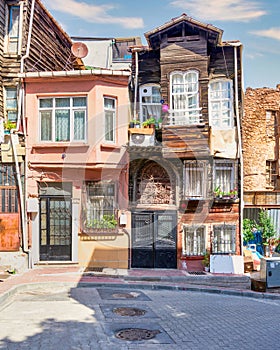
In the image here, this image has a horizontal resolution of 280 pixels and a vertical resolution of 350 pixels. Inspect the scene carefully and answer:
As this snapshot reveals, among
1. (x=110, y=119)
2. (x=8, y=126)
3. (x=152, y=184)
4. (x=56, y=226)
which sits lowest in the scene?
(x=56, y=226)

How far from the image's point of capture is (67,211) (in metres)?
17.4

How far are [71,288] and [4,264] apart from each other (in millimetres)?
3755

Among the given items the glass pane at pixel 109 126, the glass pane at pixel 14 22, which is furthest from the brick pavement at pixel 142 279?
the glass pane at pixel 14 22

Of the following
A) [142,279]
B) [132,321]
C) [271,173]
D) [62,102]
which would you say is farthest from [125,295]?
[271,173]

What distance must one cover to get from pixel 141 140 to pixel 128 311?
764 cm

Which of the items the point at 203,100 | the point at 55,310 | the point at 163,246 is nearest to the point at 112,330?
the point at 55,310

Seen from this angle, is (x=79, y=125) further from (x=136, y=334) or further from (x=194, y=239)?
(x=136, y=334)

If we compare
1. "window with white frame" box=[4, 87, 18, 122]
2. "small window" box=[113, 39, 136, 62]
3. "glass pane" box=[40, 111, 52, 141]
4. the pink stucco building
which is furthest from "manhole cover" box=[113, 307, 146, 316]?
"small window" box=[113, 39, 136, 62]

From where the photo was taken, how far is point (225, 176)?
18.0 meters

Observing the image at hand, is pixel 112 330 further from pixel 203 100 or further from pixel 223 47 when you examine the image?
pixel 223 47

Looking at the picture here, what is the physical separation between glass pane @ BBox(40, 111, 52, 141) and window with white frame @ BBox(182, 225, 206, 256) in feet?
21.8

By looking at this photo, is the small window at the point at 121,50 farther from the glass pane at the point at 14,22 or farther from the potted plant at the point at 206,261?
the potted plant at the point at 206,261

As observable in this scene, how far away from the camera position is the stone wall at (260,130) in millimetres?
23812

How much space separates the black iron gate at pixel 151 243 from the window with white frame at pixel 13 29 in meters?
8.49
